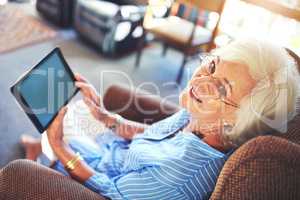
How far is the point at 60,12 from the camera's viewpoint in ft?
10.4

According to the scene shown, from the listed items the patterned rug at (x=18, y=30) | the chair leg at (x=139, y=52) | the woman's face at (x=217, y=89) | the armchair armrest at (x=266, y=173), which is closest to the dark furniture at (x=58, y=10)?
the patterned rug at (x=18, y=30)

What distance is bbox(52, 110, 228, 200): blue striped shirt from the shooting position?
913mm

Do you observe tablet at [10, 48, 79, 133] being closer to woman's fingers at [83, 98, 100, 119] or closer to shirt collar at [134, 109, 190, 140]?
woman's fingers at [83, 98, 100, 119]

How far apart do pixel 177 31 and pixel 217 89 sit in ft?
5.99

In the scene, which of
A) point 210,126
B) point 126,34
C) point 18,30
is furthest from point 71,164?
point 18,30

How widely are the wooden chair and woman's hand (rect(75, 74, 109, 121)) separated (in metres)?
1.46

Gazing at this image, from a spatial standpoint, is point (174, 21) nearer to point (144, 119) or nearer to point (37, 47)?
point (37, 47)

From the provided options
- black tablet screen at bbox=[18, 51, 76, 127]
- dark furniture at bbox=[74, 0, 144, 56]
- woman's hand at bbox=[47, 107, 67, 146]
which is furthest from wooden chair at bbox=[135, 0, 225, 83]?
woman's hand at bbox=[47, 107, 67, 146]

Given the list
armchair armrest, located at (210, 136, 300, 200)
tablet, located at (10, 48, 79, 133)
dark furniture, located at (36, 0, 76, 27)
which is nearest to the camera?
armchair armrest, located at (210, 136, 300, 200)

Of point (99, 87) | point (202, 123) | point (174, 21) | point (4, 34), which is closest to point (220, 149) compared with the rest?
point (202, 123)

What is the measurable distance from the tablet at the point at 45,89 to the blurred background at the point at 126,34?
1085 mm

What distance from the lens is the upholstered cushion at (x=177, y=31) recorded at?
2.66 metres

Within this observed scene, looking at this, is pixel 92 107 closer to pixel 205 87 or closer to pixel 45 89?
pixel 45 89

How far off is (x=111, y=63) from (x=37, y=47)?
0.65m
